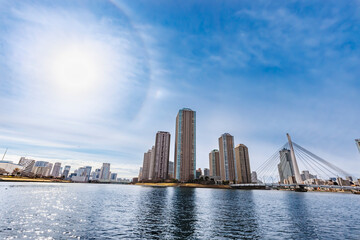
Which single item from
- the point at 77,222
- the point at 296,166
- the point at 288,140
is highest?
the point at 288,140

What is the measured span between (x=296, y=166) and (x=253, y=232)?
181342 millimetres

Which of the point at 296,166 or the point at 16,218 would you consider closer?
the point at 16,218

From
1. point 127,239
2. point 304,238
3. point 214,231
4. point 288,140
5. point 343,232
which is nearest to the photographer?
point 127,239

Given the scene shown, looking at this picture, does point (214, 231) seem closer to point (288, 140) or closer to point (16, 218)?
point (16, 218)

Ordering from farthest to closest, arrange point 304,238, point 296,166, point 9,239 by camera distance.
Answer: point 296,166
point 304,238
point 9,239

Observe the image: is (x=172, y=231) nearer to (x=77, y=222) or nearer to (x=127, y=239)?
(x=127, y=239)

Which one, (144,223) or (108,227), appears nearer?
(108,227)

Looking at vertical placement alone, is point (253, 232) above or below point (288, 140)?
below

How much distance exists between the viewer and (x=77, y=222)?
30.5 metres

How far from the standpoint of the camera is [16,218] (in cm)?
3152

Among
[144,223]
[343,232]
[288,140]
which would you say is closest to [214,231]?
[144,223]

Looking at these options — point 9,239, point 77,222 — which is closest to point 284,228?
point 77,222

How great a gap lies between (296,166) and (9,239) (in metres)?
211

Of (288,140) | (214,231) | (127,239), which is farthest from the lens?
(288,140)
